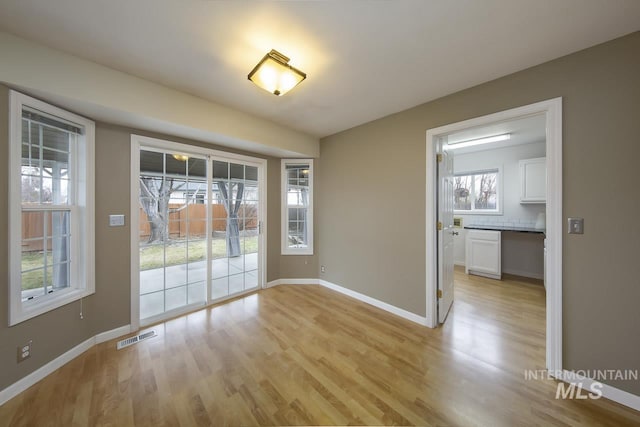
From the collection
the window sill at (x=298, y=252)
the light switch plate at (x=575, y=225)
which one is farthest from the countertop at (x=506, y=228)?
the window sill at (x=298, y=252)

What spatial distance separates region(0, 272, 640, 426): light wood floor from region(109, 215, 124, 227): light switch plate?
1.22m

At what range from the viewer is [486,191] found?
4648 millimetres

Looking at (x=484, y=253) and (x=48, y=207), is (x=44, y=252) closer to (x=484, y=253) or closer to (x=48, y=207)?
(x=48, y=207)

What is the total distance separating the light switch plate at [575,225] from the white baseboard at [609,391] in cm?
111

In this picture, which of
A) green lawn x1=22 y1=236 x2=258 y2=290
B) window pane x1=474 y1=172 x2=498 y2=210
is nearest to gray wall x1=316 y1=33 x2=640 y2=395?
window pane x1=474 y1=172 x2=498 y2=210

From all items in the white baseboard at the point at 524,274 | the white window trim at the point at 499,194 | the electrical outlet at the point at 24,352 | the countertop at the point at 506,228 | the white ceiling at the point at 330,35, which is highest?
the white ceiling at the point at 330,35

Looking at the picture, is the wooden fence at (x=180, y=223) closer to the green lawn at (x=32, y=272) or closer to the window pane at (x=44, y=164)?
the green lawn at (x=32, y=272)

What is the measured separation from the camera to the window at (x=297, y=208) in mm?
3793

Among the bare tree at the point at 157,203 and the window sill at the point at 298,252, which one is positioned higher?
the bare tree at the point at 157,203

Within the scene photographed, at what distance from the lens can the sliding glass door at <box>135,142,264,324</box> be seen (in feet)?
8.37

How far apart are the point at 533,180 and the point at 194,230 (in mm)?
5920

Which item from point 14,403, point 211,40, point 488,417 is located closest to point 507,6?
point 211,40

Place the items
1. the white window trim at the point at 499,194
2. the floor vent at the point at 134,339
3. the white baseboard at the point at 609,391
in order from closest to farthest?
1. the white baseboard at the point at 609,391
2. the floor vent at the point at 134,339
3. the white window trim at the point at 499,194

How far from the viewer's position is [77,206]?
81.6 inches
